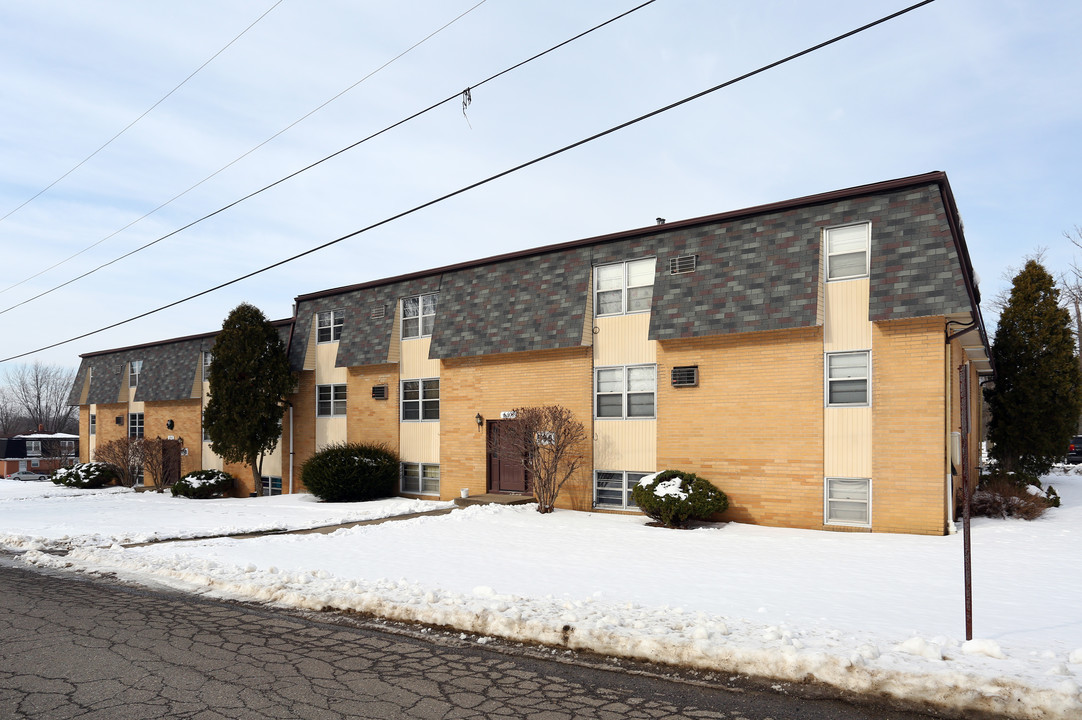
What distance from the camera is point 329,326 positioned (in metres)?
25.9

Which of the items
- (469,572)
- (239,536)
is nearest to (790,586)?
(469,572)

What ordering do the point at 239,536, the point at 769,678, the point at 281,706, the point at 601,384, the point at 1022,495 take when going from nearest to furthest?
1. the point at 281,706
2. the point at 769,678
3. the point at 239,536
4. the point at 1022,495
5. the point at 601,384

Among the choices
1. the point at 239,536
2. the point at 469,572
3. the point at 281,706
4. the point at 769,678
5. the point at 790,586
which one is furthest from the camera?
the point at 239,536

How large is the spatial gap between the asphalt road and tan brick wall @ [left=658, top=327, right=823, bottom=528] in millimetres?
9737

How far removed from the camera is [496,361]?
795 inches

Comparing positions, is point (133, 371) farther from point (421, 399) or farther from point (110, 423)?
point (421, 399)

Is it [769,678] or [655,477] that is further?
[655,477]

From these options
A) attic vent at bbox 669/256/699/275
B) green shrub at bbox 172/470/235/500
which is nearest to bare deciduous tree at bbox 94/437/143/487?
green shrub at bbox 172/470/235/500

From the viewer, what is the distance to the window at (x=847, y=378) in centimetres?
1468

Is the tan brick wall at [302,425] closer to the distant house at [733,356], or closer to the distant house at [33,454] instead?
the distant house at [733,356]

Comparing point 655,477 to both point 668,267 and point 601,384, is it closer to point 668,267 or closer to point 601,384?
point 601,384

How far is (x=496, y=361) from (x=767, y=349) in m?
7.65

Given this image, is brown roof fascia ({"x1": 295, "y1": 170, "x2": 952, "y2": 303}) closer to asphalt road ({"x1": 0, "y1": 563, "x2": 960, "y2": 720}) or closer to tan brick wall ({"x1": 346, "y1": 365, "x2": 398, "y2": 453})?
tan brick wall ({"x1": 346, "y1": 365, "x2": 398, "y2": 453})

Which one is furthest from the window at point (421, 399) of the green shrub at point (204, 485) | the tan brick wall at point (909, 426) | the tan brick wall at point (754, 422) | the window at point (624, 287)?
the tan brick wall at point (909, 426)
